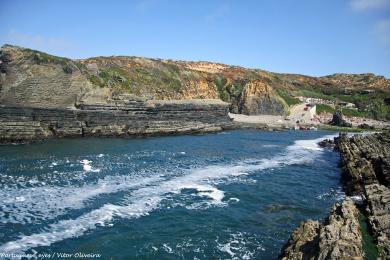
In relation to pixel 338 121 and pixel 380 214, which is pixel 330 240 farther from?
pixel 338 121

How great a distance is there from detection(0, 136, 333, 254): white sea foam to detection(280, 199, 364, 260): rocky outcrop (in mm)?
2574

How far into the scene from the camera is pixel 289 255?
1475 cm

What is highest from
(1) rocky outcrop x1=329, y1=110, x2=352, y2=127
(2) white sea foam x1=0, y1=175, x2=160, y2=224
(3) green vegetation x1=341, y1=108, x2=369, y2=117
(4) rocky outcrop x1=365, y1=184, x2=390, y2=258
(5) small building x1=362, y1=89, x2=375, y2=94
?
(5) small building x1=362, y1=89, x2=375, y2=94

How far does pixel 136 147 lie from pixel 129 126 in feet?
36.8

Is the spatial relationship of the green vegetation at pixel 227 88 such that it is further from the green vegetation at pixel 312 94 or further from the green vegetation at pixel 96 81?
the green vegetation at pixel 96 81

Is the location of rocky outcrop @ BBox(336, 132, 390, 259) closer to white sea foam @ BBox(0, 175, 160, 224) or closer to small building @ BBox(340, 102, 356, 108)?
white sea foam @ BBox(0, 175, 160, 224)

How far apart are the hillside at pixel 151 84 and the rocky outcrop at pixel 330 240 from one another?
1783 inches

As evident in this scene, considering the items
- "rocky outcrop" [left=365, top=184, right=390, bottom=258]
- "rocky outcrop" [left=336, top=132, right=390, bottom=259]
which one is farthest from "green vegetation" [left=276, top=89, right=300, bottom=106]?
"rocky outcrop" [left=365, top=184, right=390, bottom=258]

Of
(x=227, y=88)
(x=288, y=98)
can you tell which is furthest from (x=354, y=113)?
(x=227, y=88)

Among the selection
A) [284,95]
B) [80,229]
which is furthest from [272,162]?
[284,95]

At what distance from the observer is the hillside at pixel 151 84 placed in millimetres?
52281

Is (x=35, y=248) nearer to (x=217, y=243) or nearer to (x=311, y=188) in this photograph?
(x=217, y=243)

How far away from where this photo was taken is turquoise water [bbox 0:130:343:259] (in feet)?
58.5

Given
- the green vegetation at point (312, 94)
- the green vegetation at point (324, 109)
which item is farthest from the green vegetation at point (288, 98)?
the green vegetation at point (312, 94)
